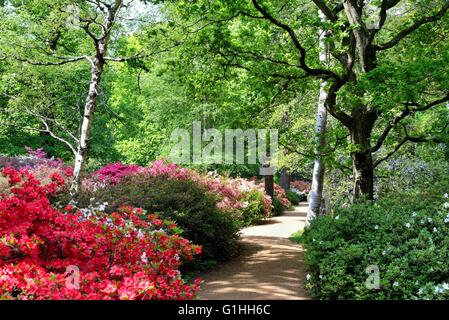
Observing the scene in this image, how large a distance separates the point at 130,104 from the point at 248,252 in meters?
18.4

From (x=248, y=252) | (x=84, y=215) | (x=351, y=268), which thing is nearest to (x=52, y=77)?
(x=248, y=252)

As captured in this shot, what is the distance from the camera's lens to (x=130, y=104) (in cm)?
2577

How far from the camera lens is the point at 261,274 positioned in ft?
22.9

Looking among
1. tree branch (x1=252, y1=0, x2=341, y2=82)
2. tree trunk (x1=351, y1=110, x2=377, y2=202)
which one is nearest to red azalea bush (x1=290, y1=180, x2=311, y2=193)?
tree trunk (x1=351, y1=110, x2=377, y2=202)

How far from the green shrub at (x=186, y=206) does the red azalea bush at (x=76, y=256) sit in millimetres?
3094

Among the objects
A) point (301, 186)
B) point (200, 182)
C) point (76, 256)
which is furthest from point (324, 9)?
point (301, 186)

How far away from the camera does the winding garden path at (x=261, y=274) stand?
19.3ft

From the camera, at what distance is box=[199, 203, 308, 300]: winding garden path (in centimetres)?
589

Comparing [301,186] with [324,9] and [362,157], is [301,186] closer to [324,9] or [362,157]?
[362,157]

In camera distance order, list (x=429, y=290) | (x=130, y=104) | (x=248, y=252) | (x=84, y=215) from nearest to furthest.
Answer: (x=429, y=290)
(x=84, y=215)
(x=248, y=252)
(x=130, y=104)

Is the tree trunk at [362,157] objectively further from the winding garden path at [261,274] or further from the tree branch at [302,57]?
the winding garden path at [261,274]

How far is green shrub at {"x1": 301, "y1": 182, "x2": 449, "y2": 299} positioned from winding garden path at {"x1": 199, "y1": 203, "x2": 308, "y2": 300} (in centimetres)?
46

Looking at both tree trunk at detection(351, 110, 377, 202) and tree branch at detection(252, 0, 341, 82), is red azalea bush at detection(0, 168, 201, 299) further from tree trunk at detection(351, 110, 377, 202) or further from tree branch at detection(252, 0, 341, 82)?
tree trunk at detection(351, 110, 377, 202)
